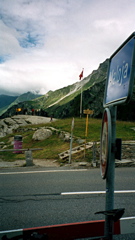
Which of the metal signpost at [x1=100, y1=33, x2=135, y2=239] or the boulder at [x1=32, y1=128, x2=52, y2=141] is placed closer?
the metal signpost at [x1=100, y1=33, x2=135, y2=239]

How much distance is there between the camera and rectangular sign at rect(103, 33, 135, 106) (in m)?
1.49

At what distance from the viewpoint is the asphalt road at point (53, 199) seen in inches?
173

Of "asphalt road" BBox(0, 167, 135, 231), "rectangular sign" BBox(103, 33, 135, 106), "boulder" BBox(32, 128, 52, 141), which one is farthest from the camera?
"boulder" BBox(32, 128, 52, 141)

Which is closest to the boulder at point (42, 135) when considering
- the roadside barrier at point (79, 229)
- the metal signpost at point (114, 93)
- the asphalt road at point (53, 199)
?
the asphalt road at point (53, 199)

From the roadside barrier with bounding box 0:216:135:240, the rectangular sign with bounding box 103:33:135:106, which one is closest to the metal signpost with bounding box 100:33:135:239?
the rectangular sign with bounding box 103:33:135:106

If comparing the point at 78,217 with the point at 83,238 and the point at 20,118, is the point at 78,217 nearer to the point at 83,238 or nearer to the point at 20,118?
the point at 83,238

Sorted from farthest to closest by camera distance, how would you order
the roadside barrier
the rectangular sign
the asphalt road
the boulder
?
1. the boulder
2. the asphalt road
3. the roadside barrier
4. the rectangular sign

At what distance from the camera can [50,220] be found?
14.1ft

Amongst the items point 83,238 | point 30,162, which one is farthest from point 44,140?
point 83,238

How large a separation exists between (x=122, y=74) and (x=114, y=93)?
0.69 feet

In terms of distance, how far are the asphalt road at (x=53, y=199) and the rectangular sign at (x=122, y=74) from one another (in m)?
3.40

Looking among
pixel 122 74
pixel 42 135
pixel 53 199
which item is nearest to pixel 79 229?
pixel 122 74

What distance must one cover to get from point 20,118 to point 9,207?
3688 cm

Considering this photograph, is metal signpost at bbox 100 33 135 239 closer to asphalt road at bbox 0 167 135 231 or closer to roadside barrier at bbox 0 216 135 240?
roadside barrier at bbox 0 216 135 240
